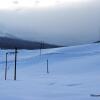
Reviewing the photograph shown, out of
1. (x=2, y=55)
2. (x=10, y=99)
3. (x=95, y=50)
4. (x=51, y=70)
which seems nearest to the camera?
(x=10, y=99)

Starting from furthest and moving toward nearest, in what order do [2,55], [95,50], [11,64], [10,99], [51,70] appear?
[2,55], [95,50], [11,64], [51,70], [10,99]

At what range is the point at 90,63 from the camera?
2269cm

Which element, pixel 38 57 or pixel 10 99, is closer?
pixel 10 99

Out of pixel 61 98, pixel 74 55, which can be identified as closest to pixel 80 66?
pixel 74 55

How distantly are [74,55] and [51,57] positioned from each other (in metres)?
1.71

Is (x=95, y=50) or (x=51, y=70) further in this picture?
(x=95, y=50)

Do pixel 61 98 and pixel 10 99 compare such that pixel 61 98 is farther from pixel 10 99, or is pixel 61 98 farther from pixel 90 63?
pixel 90 63

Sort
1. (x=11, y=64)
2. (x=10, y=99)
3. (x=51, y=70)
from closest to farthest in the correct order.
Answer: (x=10, y=99), (x=51, y=70), (x=11, y=64)

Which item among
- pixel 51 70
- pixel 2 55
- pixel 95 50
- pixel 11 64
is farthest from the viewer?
pixel 2 55

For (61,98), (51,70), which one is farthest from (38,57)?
(61,98)

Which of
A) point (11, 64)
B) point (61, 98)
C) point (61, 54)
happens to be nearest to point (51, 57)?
point (61, 54)

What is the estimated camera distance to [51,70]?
22641 mm

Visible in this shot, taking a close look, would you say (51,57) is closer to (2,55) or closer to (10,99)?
(2,55)

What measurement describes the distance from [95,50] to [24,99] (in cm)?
2273
